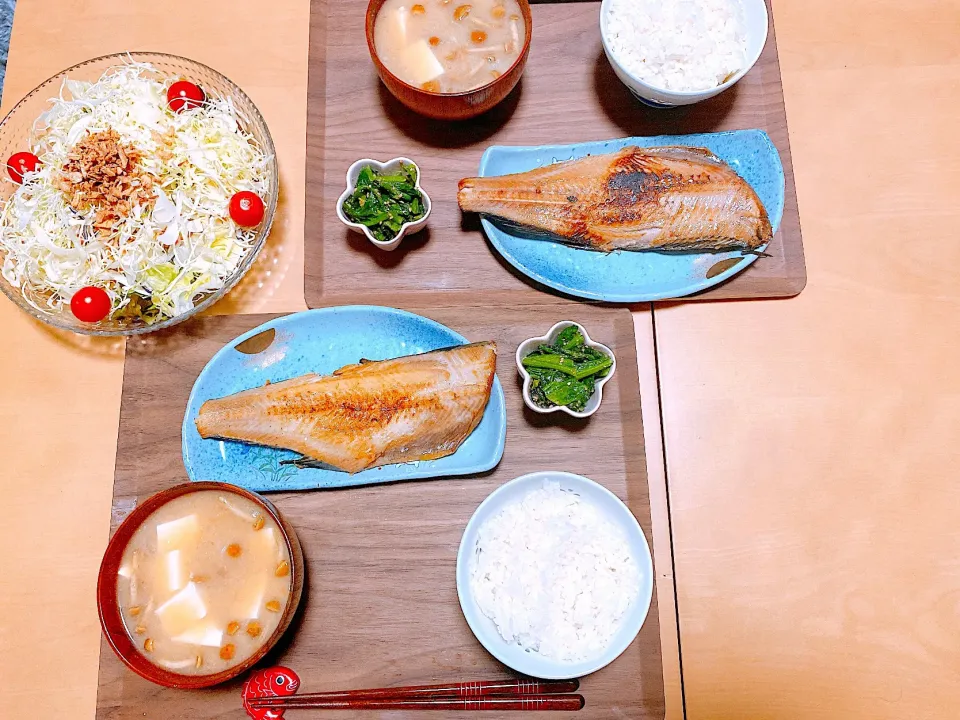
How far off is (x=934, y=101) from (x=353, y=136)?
1.74 meters

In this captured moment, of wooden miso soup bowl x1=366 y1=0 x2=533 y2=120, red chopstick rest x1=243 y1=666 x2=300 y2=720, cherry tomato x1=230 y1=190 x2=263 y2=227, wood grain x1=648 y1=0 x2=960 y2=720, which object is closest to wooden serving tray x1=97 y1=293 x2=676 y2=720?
red chopstick rest x1=243 y1=666 x2=300 y2=720

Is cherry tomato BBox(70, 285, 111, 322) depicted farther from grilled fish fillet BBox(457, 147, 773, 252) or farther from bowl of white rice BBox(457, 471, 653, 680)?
bowl of white rice BBox(457, 471, 653, 680)

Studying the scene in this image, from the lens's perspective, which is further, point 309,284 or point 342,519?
point 309,284

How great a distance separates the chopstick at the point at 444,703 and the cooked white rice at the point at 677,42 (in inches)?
63.7

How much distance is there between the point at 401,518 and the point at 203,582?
0.48m

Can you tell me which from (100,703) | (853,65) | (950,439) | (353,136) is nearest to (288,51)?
(353,136)

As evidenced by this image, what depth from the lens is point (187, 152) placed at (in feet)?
5.85

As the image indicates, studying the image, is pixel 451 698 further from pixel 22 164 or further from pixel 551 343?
pixel 22 164

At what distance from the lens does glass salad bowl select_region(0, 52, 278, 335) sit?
1.69 meters

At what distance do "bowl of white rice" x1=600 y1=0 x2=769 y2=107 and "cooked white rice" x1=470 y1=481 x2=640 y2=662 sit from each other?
3.82 ft

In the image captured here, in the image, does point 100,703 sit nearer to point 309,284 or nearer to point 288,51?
point 309,284

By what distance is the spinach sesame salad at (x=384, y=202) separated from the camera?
5.65 ft

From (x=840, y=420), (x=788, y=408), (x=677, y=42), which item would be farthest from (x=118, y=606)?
(x=677, y=42)

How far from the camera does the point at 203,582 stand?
4.75 feet
